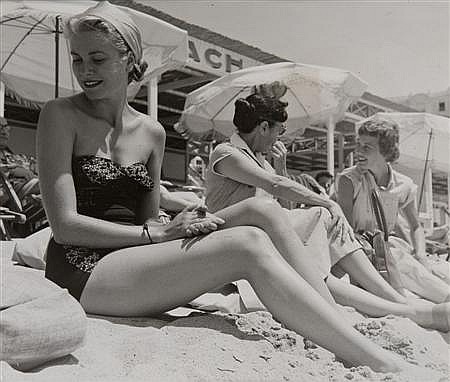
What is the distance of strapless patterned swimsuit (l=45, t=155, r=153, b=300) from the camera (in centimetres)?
188

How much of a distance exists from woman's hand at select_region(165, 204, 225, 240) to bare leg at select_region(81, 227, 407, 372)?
35 mm

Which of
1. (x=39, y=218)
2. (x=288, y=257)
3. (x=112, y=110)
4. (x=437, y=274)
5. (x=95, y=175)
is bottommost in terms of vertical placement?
(x=39, y=218)

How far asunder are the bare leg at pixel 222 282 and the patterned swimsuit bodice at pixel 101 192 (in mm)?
86

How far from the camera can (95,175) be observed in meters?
1.92

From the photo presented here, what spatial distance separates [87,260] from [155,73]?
4886 millimetres

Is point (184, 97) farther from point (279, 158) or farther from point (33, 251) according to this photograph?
point (33, 251)

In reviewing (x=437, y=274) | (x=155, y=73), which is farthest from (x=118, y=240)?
(x=155, y=73)

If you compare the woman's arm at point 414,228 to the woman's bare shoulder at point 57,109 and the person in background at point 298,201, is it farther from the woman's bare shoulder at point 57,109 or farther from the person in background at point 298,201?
the woman's bare shoulder at point 57,109

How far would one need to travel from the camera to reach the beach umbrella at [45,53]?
239 inches

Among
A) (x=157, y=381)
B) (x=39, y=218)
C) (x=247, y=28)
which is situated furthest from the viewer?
(x=39, y=218)

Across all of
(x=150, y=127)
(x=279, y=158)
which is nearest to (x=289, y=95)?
(x=279, y=158)

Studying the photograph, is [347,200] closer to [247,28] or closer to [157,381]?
[247,28]

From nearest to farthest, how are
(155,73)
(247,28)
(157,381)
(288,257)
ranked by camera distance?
(157,381), (288,257), (247,28), (155,73)

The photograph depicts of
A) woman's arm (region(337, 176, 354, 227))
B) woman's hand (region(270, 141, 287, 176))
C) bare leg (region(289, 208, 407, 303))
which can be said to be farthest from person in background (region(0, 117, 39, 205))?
bare leg (region(289, 208, 407, 303))
